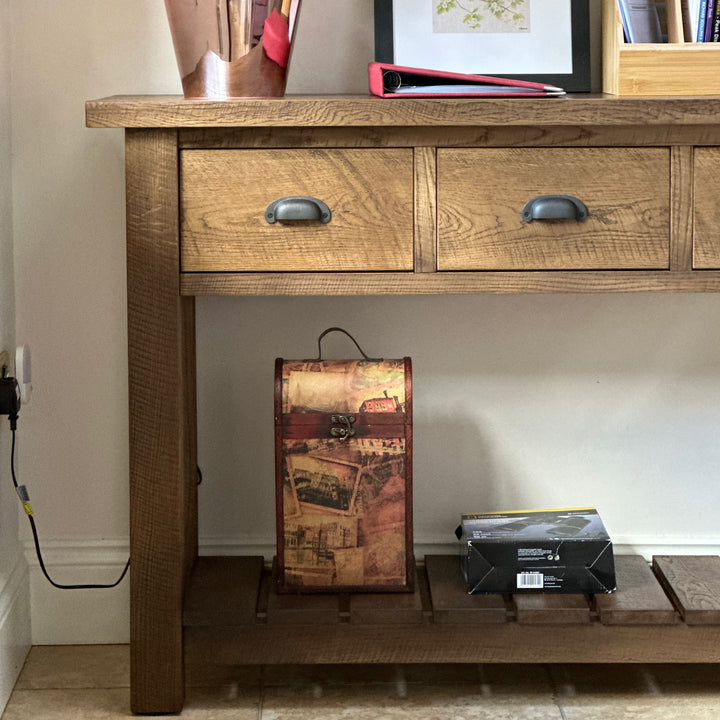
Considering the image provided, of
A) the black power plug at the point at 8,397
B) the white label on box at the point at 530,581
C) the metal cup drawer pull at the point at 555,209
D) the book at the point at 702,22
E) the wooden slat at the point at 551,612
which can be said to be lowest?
the wooden slat at the point at 551,612

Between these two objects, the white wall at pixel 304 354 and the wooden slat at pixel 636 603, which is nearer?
the wooden slat at pixel 636 603

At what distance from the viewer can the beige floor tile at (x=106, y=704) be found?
155cm

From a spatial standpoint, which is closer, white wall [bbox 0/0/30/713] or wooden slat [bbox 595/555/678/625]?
wooden slat [bbox 595/555/678/625]

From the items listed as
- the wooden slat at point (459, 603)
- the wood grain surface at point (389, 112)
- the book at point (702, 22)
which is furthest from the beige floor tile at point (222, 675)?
the book at point (702, 22)

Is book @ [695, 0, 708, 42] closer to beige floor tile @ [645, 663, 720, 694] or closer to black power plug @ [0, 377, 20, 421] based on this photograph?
beige floor tile @ [645, 663, 720, 694]

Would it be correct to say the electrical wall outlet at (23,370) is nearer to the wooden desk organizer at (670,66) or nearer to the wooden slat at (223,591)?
the wooden slat at (223,591)

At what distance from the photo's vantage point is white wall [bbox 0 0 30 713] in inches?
65.7

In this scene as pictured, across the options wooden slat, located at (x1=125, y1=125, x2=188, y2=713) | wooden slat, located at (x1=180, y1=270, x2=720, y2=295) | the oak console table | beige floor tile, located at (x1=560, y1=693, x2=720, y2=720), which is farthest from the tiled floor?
wooden slat, located at (x1=180, y1=270, x2=720, y2=295)

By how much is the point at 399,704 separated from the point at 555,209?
0.77 metres

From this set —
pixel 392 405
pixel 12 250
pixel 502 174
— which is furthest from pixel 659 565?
pixel 12 250

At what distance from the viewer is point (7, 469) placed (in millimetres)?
1724

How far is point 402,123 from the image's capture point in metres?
1.36

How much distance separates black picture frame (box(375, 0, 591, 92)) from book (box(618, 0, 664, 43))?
81 millimetres

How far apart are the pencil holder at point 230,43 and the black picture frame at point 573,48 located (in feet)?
0.58
